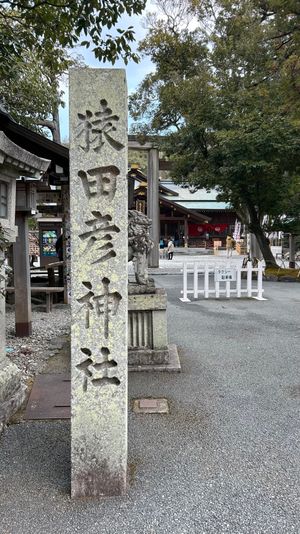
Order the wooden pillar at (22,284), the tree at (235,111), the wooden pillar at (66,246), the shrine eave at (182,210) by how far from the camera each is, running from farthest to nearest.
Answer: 1. the shrine eave at (182,210)
2. the tree at (235,111)
3. the wooden pillar at (66,246)
4. the wooden pillar at (22,284)

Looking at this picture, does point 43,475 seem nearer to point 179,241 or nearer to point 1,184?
point 1,184

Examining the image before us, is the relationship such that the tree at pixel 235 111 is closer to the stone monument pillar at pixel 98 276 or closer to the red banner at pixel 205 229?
the stone monument pillar at pixel 98 276

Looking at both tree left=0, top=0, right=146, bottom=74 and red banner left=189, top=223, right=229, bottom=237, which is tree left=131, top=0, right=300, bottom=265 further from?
red banner left=189, top=223, right=229, bottom=237

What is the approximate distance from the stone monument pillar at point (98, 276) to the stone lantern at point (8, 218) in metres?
1.09

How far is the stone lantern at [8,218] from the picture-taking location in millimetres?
3324

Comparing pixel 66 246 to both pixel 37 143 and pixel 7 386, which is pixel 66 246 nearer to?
pixel 37 143

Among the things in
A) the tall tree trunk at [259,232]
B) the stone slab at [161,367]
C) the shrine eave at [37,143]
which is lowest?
the stone slab at [161,367]

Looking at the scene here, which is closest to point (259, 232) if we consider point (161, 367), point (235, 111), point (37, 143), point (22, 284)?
point (235, 111)

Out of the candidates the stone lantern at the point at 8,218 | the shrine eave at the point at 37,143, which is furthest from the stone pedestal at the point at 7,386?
the shrine eave at the point at 37,143

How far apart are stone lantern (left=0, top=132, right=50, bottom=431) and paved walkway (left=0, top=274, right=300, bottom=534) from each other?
1.01 feet

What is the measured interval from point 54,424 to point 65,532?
1.30 meters

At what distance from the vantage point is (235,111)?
13.4 m

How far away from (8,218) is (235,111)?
37.7 ft

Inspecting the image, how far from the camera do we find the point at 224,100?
44.7 feet
